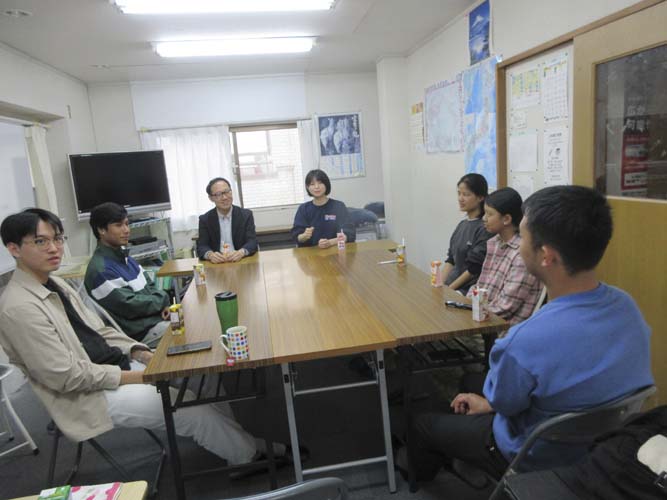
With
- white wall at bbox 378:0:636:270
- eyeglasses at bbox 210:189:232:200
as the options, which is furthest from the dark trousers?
eyeglasses at bbox 210:189:232:200

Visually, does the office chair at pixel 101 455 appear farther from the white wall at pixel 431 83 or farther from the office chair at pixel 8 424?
the white wall at pixel 431 83

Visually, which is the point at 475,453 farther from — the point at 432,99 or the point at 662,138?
the point at 432,99

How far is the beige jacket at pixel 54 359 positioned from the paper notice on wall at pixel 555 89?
284 cm

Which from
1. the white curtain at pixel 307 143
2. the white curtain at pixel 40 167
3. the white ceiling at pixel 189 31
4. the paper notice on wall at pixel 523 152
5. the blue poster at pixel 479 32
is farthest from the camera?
the white curtain at pixel 307 143

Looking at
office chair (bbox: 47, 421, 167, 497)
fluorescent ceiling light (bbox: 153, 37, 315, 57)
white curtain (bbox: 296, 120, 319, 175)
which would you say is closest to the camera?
office chair (bbox: 47, 421, 167, 497)

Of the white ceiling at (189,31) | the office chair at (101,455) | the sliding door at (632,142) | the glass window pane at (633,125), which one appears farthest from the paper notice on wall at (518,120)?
the office chair at (101,455)

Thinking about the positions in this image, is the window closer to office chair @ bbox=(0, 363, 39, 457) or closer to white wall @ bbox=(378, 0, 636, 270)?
white wall @ bbox=(378, 0, 636, 270)

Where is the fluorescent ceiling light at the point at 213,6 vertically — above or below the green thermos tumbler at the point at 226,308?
above

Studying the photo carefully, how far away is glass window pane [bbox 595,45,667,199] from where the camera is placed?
2.09m

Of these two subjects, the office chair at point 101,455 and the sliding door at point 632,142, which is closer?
the office chair at point 101,455

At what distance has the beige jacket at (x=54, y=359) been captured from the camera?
1.66 m

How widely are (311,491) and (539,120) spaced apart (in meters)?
2.85

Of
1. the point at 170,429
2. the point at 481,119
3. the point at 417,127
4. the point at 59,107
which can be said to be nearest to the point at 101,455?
the point at 170,429

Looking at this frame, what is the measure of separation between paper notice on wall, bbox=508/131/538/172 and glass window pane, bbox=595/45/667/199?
2.01 ft
